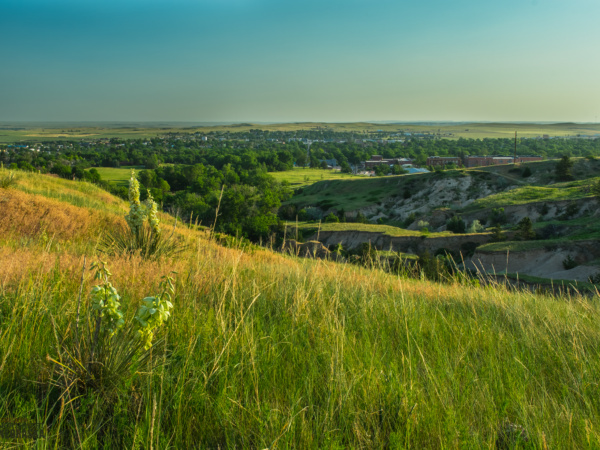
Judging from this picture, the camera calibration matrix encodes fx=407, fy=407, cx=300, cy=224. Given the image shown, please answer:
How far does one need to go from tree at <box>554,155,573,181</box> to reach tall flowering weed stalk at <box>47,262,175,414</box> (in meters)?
71.8

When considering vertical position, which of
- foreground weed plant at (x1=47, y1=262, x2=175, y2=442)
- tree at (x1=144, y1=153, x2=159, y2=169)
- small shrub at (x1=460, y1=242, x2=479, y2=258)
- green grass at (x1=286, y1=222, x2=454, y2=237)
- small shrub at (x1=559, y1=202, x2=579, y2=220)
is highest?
foreground weed plant at (x1=47, y1=262, x2=175, y2=442)

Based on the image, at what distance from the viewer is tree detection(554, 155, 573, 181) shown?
61.1 metres

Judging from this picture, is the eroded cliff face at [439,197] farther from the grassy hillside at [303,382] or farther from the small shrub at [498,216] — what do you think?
the grassy hillside at [303,382]

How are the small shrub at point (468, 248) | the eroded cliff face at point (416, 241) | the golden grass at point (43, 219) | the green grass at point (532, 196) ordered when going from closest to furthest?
the golden grass at point (43, 219) → the small shrub at point (468, 248) → the eroded cliff face at point (416, 241) → the green grass at point (532, 196)

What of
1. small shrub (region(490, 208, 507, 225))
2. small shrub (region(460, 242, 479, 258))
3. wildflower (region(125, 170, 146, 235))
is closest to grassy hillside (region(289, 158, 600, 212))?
small shrub (region(490, 208, 507, 225))

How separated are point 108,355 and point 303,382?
1.19 m

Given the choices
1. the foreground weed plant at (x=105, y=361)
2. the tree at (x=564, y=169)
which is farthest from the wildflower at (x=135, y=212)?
the tree at (x=564, y=169)

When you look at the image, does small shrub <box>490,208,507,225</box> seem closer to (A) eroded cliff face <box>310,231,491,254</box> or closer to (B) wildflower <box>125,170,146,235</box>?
(A) eroded cliff face <box>310,231,491,254</box>

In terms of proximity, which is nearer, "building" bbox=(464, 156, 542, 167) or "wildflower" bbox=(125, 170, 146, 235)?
"wildflower" bbox=(125, 170, 146, 235)

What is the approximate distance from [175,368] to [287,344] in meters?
0.87

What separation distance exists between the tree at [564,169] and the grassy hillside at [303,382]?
226 ft

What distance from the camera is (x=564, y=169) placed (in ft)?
203

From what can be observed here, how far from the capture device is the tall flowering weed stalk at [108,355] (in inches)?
88.4

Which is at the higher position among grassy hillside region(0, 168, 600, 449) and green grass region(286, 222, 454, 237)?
grassy hillside region(0, 168, 600, 449)
